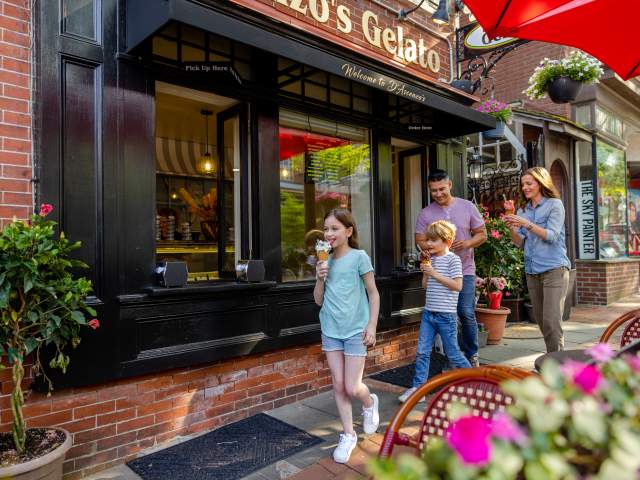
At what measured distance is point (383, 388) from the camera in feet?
14.0

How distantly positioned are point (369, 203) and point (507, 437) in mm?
4396

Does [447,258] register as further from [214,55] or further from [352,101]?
[214,55]

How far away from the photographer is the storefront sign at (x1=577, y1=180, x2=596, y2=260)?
8.80 meters

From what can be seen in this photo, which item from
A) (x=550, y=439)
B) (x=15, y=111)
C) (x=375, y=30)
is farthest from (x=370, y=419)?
(x=375, y=30)

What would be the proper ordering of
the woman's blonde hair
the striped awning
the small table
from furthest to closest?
the striped awning < the woman's blonde hair < the small table

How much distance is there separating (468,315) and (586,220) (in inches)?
247

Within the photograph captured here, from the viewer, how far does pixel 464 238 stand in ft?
13.7

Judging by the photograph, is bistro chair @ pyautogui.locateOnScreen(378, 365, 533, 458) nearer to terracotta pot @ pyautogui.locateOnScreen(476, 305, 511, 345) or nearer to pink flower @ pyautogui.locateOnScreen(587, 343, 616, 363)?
pink flower @ pyautogui.locateOnScreen(587, 343, 616, 363)

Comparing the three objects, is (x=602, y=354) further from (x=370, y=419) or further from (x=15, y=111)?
(x=15, y=111)

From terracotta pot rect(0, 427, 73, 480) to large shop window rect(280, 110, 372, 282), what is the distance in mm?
2182

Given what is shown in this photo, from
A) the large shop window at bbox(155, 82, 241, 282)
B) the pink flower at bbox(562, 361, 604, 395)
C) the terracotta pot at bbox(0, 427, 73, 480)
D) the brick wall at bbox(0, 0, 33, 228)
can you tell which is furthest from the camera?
the large shop window at bbox(155, 82, 241, 282)

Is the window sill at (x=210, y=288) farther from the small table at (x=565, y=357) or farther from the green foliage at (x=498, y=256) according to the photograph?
the green foliage at (x=498, y=256)

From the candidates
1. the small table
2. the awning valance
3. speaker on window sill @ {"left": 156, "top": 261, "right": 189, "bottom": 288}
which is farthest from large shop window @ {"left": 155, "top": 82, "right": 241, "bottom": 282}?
the small table

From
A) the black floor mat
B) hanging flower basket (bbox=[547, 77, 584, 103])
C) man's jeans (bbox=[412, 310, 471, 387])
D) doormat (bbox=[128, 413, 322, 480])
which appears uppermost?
hanging flower basket (bbox=[547, 77, 584, 103])
